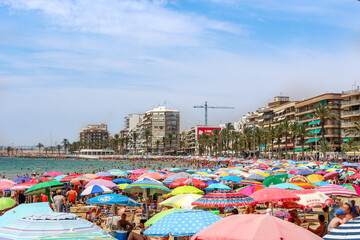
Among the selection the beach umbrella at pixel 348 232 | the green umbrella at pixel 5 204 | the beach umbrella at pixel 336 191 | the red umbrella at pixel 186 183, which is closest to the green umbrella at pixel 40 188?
the green umbrella at pixel 5 204

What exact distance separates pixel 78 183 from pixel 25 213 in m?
16.5

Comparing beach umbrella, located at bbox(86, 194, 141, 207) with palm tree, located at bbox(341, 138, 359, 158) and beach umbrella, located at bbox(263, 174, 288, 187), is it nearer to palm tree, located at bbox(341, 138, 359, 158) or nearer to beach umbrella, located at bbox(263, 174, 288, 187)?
beach umbrella, located at bbox(263, 174, 288, 187)

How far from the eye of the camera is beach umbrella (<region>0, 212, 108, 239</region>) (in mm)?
7027

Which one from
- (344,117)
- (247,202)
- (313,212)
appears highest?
(344,117)

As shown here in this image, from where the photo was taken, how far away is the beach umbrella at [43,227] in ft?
23.1

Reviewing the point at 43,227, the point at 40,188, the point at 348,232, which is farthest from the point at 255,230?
the point at 40,188

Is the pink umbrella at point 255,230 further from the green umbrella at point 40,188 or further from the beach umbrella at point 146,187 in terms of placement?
the green umbrella at point 40,188

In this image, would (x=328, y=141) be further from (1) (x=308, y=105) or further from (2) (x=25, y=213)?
(2) (x=25, y=213)

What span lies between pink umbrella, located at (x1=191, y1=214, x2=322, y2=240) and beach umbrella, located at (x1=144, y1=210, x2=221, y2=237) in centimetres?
207

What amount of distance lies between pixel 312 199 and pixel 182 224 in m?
6.92

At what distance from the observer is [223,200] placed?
1248 centimetres

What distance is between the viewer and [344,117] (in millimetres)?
83188

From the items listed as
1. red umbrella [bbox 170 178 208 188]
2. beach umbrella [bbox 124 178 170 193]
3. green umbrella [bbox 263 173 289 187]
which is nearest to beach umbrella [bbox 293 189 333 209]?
beach umbrella [bbox 124 178 170 193]

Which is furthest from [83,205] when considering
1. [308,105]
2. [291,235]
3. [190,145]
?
[190,145]
